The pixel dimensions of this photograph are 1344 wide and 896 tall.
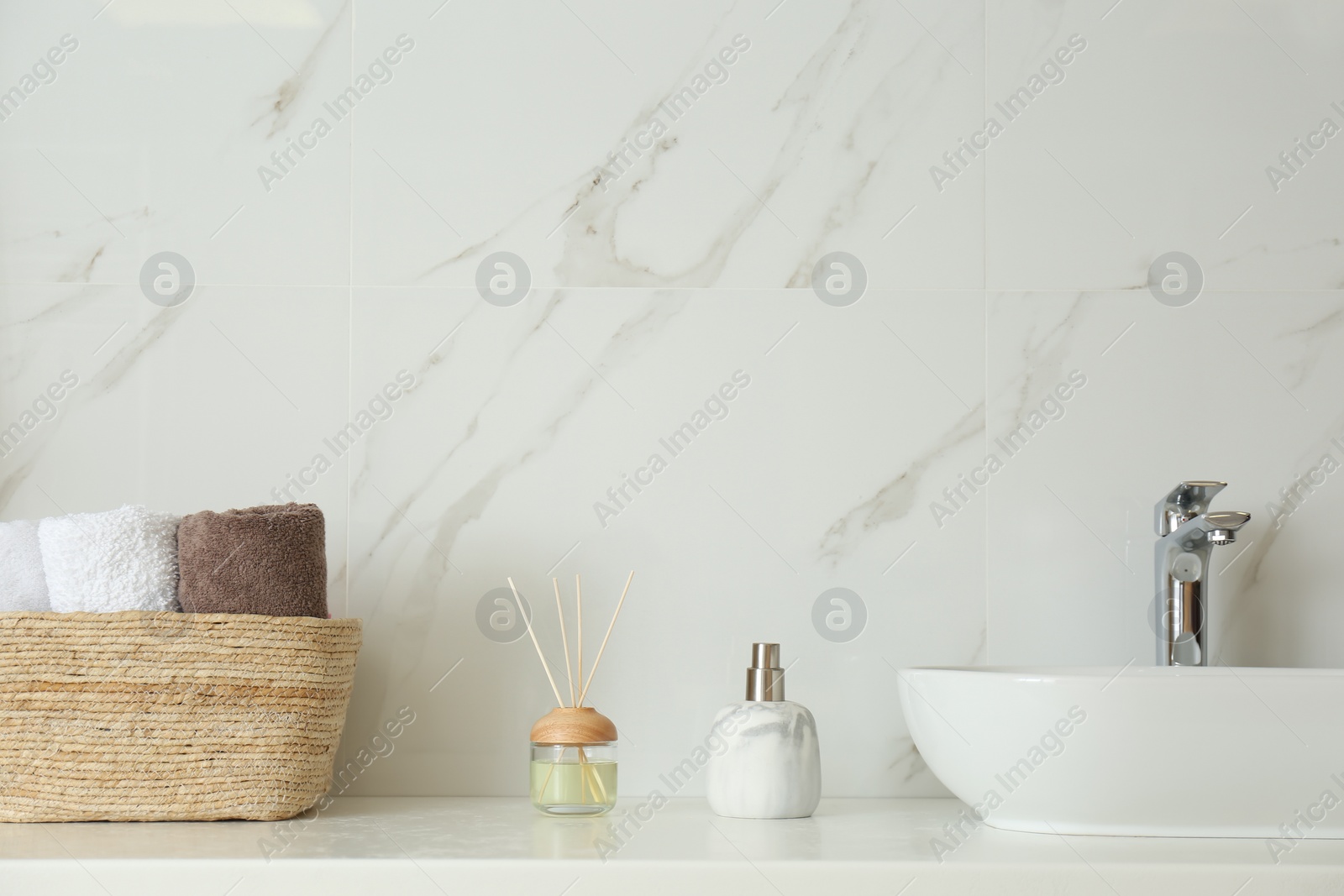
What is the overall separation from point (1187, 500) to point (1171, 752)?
325mm

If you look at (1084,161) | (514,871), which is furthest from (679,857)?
(1084,161)

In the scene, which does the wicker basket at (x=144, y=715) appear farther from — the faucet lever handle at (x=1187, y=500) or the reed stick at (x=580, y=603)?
the faucet lever handle at (x=1187, y=500)

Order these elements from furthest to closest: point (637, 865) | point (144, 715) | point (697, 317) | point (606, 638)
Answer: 1. point (697, 317)
2. point (606, 638)
3. point (144, 715)
4. point (637, 865)

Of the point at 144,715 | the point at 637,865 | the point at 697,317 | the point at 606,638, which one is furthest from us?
the point at 697,317

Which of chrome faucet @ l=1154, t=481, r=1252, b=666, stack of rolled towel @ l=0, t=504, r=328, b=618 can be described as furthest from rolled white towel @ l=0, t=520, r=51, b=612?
chrome faucet @ l=1154, t=481, r=1252, b=666

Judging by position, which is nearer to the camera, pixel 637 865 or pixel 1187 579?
pixel 637 865

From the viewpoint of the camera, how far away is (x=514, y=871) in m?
0.72

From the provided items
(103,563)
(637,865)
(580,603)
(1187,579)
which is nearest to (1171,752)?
(1187,579)

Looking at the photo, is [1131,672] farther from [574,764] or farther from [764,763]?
[574,764]

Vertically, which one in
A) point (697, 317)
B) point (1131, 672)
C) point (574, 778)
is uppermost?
point (697, 317)

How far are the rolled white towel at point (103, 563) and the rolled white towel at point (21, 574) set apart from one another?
2cm

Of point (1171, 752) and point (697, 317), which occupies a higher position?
point (697, 317)

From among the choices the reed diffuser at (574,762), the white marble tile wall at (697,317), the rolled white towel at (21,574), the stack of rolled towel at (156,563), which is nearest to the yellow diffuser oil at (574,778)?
the reed diffuser at (574,762)

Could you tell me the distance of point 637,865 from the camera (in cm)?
72
